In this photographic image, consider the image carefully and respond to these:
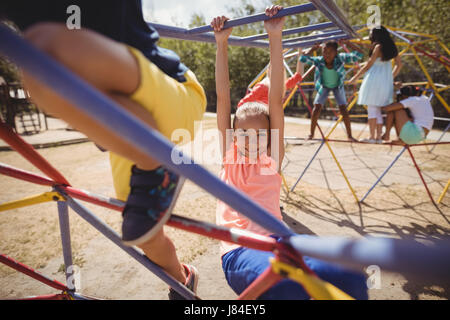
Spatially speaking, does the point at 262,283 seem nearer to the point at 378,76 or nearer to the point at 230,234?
the point at 230,234

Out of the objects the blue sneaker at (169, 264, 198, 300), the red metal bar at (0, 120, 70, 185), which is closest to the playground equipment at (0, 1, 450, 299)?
the blue sneaker at (169, 264, 198, 300)

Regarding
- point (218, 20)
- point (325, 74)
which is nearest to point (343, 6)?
point (325, 74)

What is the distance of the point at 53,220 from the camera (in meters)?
2.74

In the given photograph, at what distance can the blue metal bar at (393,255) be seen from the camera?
1.38ft

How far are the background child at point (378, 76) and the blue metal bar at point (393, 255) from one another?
9.43 feet

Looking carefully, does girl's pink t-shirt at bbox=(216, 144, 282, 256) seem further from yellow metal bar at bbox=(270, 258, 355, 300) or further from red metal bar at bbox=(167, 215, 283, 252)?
yellow metal bar at bbox=(270, 258, 355, 300)

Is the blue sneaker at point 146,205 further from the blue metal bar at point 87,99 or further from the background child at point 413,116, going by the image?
the background child at point 413,116

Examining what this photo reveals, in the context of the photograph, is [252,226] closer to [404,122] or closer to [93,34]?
[93,34]

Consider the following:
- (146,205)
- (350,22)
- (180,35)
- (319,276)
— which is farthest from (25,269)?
(350,22)

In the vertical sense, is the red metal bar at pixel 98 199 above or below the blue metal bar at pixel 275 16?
below

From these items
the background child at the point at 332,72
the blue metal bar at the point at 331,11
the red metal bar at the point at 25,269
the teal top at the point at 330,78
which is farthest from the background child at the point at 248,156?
the teal top at the point at 330,78

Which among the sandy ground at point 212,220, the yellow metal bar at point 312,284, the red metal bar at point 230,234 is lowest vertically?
the sandy ground at point 212,220

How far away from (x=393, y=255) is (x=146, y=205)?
0.58 m
